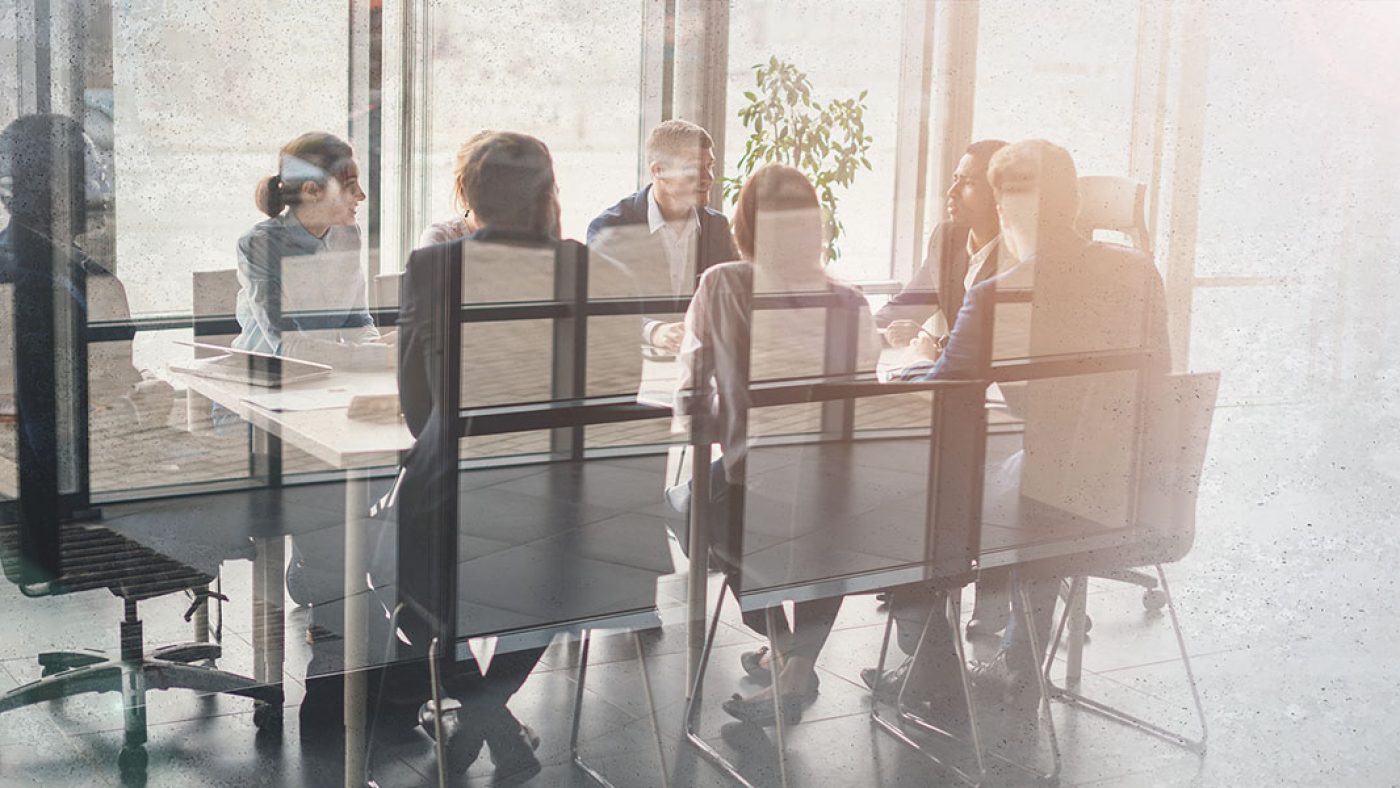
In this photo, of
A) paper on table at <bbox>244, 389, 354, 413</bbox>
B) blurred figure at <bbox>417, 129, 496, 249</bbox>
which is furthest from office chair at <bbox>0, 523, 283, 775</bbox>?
blurred figure at <bbox>417, 129, 496, 249</bbox>

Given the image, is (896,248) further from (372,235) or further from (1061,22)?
(372,235)

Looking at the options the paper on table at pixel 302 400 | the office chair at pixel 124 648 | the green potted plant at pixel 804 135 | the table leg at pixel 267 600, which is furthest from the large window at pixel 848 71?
the office chair at pixel 124 648

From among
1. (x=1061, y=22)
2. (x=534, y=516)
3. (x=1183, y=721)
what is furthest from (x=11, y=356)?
(x=1183, y=721)

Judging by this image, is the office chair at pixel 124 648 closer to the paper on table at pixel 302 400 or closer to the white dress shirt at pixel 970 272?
the paper on table at pixel 302 400

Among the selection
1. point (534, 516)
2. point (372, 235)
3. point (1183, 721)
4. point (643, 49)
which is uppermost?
point (643, 49)

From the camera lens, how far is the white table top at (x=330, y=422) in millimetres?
2000

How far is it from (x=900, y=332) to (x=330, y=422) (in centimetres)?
82

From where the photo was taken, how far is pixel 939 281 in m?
2.14

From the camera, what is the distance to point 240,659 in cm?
204

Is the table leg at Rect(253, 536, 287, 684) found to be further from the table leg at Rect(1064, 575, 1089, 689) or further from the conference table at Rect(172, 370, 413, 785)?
the table leg at Rect(1064, 575, 1089, 689)

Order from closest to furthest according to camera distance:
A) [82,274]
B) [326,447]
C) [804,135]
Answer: [82,274] → [326,447] → [804,135]

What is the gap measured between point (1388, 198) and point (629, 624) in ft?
4.45

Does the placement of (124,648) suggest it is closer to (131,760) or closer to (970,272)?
(131,760)

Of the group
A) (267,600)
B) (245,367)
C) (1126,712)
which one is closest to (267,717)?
(267,600)
